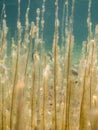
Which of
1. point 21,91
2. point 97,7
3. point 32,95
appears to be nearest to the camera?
point 21,91

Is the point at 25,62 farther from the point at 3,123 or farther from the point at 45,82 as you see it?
the point at 3,123

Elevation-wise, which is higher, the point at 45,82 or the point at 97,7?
the point at 97,7

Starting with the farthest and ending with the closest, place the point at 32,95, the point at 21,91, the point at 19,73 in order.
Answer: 1. the point at 32,95
2. the point at 19,73
3. the point at 21,91

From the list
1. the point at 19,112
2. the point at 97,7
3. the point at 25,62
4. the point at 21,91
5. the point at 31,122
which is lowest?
the point at 31,122

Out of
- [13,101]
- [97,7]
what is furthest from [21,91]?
[97,7]

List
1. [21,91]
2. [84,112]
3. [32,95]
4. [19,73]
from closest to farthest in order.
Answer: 1. [21,91]
2. [84,112]
3. [19,73]
4. [32,95]

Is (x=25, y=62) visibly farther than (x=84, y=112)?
Yes

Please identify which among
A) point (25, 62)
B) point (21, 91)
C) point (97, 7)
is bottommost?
point (21, 91)

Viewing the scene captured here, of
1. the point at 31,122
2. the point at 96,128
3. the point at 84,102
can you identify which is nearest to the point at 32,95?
the point at 31,122

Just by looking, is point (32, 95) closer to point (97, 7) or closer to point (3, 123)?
point (3, 123)
